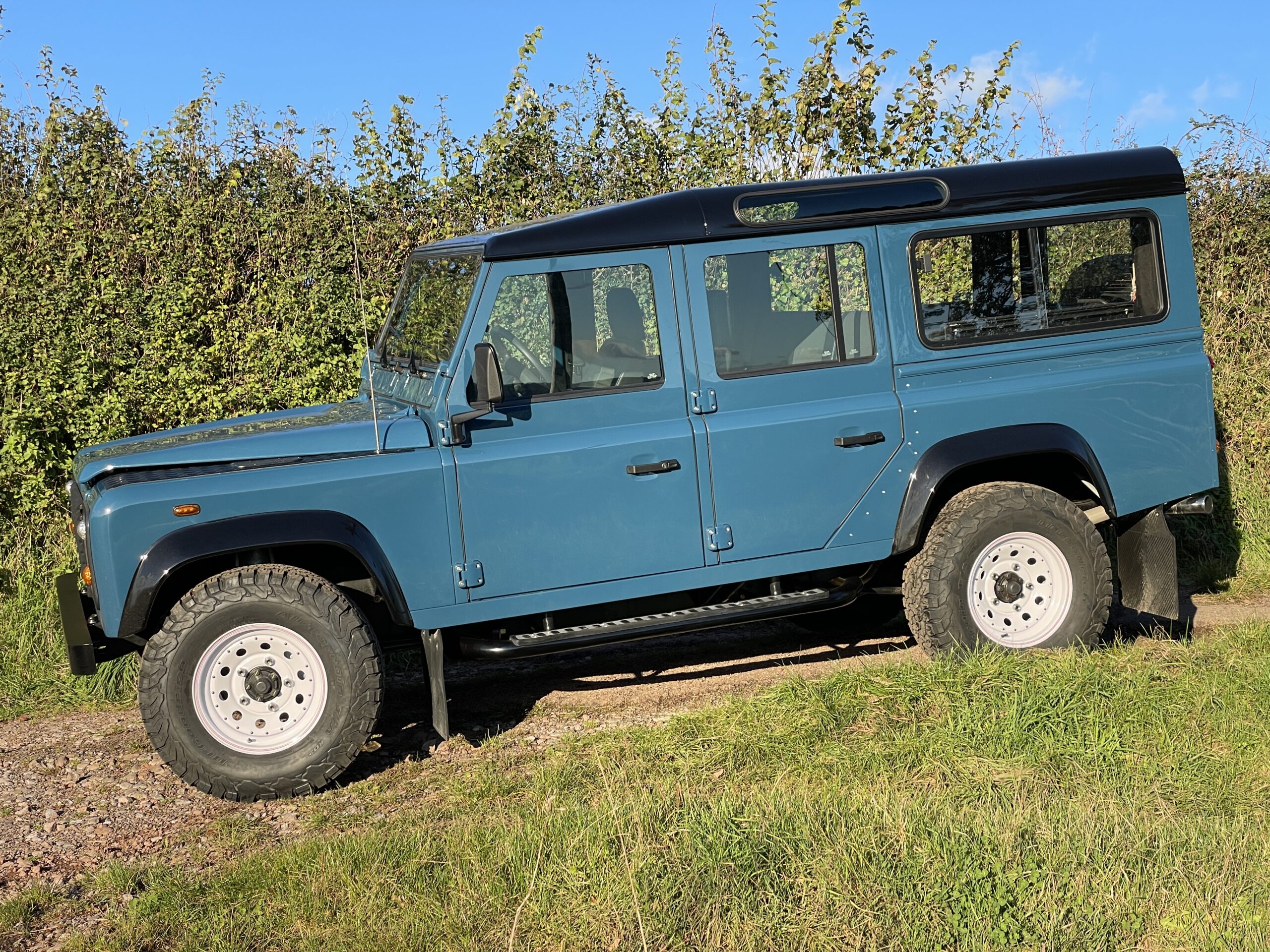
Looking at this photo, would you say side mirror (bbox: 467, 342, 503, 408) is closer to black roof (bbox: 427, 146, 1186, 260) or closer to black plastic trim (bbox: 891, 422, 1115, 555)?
black roof (bbox: 427, 146, 1186, 260)

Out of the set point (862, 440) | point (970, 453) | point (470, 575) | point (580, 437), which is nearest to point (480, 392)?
point (580, 437)

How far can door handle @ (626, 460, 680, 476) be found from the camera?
5055 millimetres

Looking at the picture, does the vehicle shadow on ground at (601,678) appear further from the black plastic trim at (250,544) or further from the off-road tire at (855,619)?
the black plastic trim at (250,544)

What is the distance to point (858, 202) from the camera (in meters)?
5.39

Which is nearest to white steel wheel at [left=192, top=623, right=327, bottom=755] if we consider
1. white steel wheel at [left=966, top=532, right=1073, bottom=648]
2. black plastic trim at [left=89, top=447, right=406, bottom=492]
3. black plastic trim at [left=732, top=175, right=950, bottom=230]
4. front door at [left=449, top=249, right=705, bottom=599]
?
black plastic trim at [left=89, top=447, right=406, bottom=492]

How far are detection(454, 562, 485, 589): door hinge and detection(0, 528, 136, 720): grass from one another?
241 cm

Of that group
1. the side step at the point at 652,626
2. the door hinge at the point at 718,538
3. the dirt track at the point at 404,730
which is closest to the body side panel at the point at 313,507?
the side step at the point at 652,626

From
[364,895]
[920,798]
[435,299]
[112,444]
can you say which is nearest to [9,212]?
[112,444]

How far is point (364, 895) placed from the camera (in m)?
3.57

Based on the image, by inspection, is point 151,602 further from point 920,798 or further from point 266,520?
point 920,798

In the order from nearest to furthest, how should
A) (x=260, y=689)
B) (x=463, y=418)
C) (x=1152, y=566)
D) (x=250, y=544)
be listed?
(x=250, y=544) → (x=260, y=689) → (x=463, y=418) → (x=1152, y=566)

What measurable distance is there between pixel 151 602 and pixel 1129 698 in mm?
3951

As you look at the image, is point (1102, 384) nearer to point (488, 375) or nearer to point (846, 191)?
point (846, 191)

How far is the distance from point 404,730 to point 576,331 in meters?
2.09
